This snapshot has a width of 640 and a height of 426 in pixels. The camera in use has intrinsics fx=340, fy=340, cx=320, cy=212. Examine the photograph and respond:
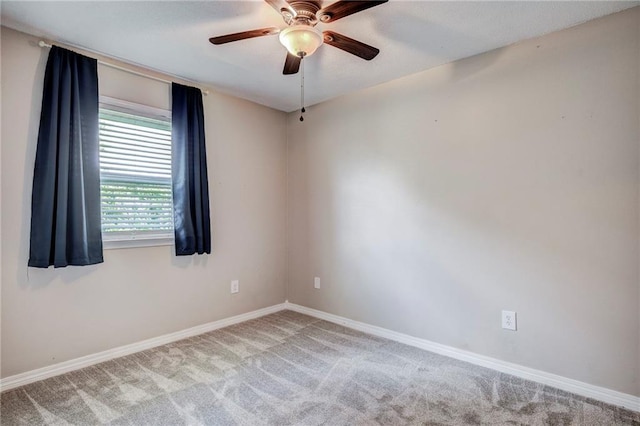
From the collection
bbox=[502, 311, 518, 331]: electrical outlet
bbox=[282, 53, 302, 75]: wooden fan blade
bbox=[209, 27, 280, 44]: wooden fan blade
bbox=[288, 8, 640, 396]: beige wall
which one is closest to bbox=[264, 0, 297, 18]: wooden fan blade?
bbox=[209, 27, 280, 44]: wooden fan blade

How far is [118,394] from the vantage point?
6.79ft

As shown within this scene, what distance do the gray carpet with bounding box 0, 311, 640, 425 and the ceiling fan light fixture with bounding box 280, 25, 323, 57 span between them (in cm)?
198

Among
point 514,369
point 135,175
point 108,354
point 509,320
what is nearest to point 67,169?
point 135,175

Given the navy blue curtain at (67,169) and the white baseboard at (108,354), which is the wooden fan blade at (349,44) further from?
the white baseboard at (108,354)

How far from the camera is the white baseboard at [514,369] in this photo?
1.98m

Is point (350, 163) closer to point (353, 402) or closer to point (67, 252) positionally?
point (353, 402)

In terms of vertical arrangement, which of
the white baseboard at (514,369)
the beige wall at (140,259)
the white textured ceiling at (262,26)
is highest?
the white textured ceiling at (262,26)

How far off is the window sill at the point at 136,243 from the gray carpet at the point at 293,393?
843 mm

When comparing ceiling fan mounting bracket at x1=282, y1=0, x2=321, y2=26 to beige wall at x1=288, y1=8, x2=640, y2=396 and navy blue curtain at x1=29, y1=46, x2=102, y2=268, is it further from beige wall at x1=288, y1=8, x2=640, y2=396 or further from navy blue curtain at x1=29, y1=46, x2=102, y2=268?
navy blue curtain at x1=29, y1=46, x2=102, y2=268

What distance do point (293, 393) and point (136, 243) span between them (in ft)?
5.52

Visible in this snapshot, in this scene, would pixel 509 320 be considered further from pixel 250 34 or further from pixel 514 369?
pixel 250 34

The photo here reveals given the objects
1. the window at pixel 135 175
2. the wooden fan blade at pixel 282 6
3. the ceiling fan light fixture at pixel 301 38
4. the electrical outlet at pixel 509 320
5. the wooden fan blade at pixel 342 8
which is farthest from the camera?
the window at pixel 135 175

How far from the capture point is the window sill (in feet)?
8.43

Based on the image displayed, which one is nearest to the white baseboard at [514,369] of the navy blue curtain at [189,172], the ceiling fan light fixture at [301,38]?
the navy blue curtain at [189,172]
